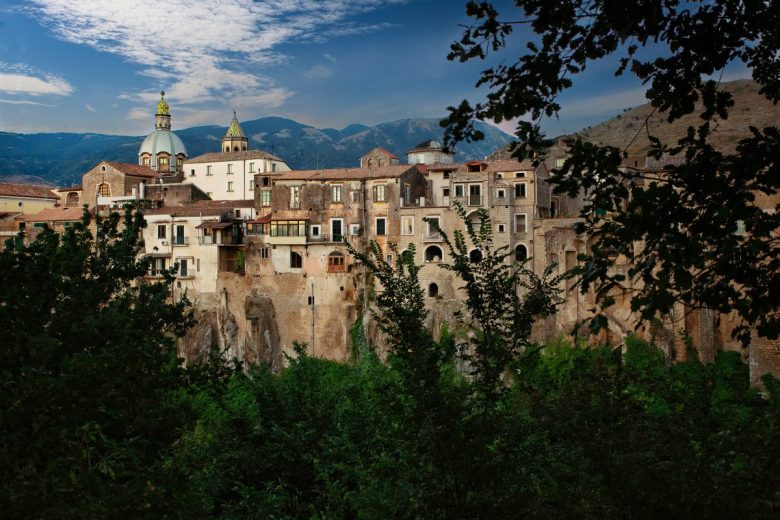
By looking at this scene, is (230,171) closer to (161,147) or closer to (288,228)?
(161,147)

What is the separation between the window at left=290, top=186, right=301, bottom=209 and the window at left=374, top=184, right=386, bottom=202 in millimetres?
5110

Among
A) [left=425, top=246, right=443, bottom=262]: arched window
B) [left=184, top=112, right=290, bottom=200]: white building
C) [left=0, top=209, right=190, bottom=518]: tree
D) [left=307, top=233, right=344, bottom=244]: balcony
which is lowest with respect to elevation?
[left=0, top=209, right=190, bottom=518]: tree

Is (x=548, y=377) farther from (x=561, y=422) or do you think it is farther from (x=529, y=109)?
(x=529, y=109)

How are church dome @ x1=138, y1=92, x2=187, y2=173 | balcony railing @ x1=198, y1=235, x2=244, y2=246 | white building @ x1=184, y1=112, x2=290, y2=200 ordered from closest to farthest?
1. balcony railing @ x1=198, y1=235, x2=244, y2=246
2. white building @ x1=184, y1=112, x2=290, y2=200
3. church dome @ x1=138, y1=92, x2=187, y2=173

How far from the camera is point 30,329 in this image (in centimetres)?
1282

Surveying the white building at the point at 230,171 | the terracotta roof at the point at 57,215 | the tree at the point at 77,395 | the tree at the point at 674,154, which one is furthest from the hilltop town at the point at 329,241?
the tree at the point at 674,154

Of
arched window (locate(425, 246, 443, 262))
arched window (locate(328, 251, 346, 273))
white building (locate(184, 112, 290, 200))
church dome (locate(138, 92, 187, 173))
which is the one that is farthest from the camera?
church dome (locate(138, 92, 187, 173))

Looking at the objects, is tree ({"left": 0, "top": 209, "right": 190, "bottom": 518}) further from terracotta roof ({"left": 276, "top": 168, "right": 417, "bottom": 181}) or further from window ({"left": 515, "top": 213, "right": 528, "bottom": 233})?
terracotta roof ({"left": 276, "top": 168, "right": 417, "bottom": 181})

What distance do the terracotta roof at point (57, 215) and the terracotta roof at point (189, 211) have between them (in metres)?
6.81

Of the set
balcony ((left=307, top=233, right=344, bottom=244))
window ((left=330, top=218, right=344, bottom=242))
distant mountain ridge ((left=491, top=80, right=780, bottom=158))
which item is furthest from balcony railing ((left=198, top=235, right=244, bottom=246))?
distant mountain ridge ((left=491, top=80, right=780, bottom=158))

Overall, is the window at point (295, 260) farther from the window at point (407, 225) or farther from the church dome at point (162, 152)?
the church dome at point (162, 152)

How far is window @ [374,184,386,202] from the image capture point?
48.1m

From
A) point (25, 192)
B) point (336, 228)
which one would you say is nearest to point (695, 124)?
point (336, 228)

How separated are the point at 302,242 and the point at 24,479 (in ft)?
135
